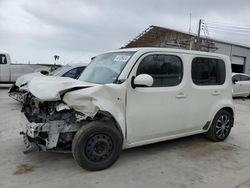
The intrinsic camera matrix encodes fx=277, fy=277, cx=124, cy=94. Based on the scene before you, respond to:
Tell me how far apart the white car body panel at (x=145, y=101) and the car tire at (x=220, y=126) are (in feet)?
0.54

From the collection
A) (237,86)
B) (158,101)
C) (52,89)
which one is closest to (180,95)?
(158,101)

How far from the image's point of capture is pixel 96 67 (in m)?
4.91

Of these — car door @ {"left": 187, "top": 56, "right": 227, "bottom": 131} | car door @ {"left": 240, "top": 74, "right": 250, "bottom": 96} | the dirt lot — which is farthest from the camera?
car door @ {"left": 240, "top": 74, "right": 250, "bottom": 96}

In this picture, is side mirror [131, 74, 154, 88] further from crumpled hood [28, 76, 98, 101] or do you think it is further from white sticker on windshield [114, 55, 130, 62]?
crumpled hood [28, 76, 98, 101]

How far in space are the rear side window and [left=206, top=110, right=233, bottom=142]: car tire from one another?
2.20ft

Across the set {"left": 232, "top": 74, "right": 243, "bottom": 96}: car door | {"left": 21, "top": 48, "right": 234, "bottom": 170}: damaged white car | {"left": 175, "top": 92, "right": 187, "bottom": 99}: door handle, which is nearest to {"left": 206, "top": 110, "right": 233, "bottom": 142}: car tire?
{"left": 21, "top": 48, "right": 234, "bottom": 170}: damaged white car

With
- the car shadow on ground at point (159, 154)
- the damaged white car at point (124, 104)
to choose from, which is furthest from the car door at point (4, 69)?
the car shadow on ground at point (159, 154)

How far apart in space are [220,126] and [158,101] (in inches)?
73.8

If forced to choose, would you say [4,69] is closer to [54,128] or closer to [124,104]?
[54,128]

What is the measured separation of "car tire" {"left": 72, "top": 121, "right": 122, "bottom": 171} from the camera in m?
3.78

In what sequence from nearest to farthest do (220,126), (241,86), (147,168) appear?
1. (147,168)
2. (220,126)
3. (241,86)

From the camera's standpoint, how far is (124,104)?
413 cm

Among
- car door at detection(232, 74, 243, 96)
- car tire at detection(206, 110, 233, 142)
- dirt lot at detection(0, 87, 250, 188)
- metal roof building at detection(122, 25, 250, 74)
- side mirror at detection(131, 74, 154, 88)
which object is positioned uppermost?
metal roof building at detection(122, 25, 250, 74)

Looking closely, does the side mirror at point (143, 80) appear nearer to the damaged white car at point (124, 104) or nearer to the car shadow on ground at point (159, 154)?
the damaged white car at point (124, 104)
